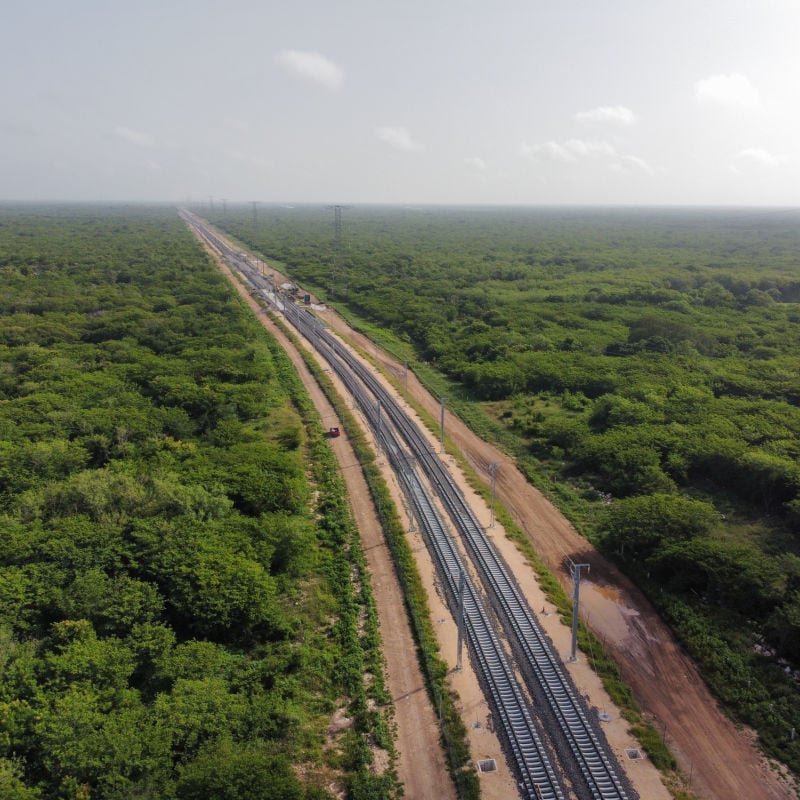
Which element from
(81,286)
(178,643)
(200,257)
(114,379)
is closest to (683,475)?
(178,643)

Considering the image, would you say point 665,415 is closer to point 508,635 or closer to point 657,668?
point 657,668

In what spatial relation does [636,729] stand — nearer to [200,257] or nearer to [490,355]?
[490,355]

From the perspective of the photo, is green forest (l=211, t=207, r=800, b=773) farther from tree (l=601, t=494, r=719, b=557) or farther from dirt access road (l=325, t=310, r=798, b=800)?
dirt access road (l=325, t=310, r=798, b=800)

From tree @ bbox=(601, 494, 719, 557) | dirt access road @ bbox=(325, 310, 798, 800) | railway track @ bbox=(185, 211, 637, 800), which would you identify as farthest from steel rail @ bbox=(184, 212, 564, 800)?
tree @ bbox=(601, 494, 719, 557)

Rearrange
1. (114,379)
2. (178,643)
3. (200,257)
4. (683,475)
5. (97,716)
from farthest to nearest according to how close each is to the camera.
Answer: (200,257), (114,379), (683,475), (178,643), (97,716)

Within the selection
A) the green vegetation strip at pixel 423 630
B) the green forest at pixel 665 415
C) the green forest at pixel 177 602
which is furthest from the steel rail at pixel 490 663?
the green forest at pixel 665 415

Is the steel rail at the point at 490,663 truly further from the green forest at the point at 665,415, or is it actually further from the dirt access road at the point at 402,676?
the green forest at the point at 665,415

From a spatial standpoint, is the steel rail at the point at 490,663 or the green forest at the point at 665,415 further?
the green forest at the point at 665,415
